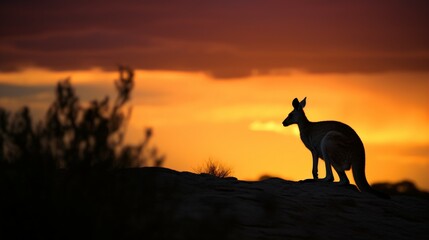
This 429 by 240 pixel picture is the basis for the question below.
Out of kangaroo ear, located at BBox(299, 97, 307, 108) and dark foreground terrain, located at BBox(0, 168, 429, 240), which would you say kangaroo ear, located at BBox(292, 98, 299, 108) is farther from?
dark foreground terrain, located at BBox(0, 168, 429, 240)

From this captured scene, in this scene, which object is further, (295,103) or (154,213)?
(295,103)

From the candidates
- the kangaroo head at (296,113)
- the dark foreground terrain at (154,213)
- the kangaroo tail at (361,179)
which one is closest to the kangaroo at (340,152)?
the kangaroo tail at (361,179)

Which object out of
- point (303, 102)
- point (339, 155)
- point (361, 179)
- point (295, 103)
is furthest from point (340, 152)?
point (303, 102)

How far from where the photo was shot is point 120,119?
10.0m

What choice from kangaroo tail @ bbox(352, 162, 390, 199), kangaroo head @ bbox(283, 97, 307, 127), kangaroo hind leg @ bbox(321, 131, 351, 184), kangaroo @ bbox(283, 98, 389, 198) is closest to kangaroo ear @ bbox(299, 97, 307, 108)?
kangaroo head @ bbox(283, 97, 307, 127)

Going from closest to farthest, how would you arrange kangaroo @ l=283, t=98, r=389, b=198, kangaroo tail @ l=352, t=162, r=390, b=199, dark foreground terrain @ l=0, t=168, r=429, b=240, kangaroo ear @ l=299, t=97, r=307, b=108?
dark foreground terrain @ l=0, t=168, r=429, b=240
kangaroo tail @ l=352, t=162, r=390, b=199
kangaroo @ l=283, t=98, r=389, b=198
kangaroo ear @ l=299, t=97, r=307, b=108

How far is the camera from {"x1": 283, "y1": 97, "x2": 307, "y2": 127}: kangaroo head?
717 inches

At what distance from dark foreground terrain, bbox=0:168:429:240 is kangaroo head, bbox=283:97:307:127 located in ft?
16.3

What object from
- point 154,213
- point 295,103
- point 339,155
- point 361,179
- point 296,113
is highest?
point 295,103

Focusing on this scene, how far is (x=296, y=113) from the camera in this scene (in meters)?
18.3

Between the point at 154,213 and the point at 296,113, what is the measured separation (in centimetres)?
961

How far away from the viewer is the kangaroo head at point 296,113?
18.2 metres

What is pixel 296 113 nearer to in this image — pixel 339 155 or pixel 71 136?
pixel 339 155

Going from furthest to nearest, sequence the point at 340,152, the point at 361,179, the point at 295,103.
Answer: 1. the point at 295,103
2. the point at 340,152
3. the point at 361,179
